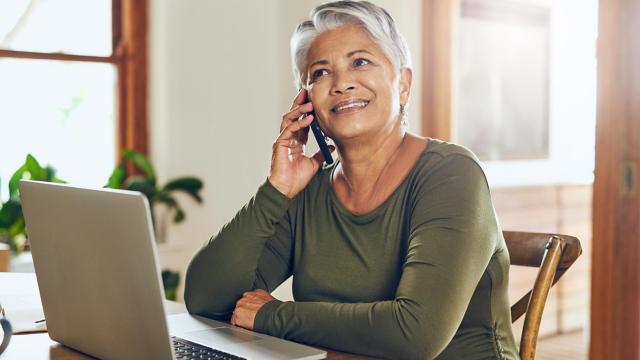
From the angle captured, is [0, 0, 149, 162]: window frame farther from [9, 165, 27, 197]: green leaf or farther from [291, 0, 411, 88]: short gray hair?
[291, 0, 411, 88]: short gray hair

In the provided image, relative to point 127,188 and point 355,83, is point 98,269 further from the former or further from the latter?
point 127,188

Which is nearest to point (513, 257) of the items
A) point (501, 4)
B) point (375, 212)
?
point (375, 212)

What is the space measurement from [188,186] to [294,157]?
78.2 inches

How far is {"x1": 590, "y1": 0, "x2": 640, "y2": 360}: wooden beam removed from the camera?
9.12 feet

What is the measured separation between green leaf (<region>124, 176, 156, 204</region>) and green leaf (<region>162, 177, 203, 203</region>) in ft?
0.19

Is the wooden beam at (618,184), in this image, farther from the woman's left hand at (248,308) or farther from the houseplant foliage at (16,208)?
the houseplant foliage at (16,208)

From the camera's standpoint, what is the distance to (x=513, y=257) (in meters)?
1.73

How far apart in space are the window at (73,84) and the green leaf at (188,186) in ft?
0.78

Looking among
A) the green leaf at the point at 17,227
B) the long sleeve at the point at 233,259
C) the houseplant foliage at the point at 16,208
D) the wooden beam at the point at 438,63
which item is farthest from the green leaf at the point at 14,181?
the long sleeve at the point at 233,259

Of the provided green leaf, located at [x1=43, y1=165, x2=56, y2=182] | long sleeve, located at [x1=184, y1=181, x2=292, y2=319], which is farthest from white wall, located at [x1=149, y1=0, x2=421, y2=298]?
long sleeve, located at [x1=184, y1=181, x2=292, y2=319]

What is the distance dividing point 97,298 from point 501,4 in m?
3.77

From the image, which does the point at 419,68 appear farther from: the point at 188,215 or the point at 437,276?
the point at 437,276

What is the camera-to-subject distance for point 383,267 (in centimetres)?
162

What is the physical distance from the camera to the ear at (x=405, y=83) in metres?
1.81
